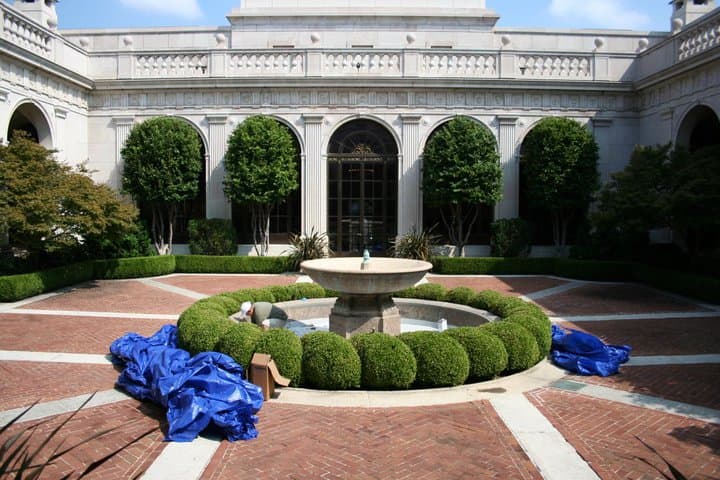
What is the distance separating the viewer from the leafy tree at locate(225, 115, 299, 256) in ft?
66.0

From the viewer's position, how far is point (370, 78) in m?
21.5

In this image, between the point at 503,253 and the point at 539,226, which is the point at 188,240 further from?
the point at 539,226

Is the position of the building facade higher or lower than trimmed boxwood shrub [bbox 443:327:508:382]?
higher

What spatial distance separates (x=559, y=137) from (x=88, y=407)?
18.6 meters

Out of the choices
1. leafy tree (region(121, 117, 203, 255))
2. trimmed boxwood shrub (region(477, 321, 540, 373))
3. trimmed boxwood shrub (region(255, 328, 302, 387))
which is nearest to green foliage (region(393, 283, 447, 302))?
trimmed boxwood shrub (region(477, 321, 540, 373))

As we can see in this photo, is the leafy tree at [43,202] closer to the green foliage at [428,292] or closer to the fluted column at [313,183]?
the fluted column at [313,183]

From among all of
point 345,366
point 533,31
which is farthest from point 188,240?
point 533,31

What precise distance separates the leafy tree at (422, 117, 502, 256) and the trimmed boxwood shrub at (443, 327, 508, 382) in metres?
12.4

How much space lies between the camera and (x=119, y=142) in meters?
22.4

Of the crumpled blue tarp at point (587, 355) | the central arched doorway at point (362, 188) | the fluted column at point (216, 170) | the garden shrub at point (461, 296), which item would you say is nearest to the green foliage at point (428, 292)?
the garden shrub at point (461, 296)

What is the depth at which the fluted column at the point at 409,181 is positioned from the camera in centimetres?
2203

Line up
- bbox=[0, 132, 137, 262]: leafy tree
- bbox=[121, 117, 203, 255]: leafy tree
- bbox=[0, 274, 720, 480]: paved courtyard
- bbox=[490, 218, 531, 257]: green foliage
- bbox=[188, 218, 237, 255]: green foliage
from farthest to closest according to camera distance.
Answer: bbox=[490, 218, 531, 257]: green foliage < bbox=[188, 218, 237, 255]: green foliage < bbox=[121, 117, 203, 255]: leafy tree < bbox=[0, 132, 137, 262]: leafy tree < bbox=[0, 274, 720, 480]: paved courtyard

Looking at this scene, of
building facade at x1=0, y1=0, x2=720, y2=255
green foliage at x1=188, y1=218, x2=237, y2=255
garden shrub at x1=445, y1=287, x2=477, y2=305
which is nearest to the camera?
garden shrub at x1=445, y1=287, x2=477, y2=305

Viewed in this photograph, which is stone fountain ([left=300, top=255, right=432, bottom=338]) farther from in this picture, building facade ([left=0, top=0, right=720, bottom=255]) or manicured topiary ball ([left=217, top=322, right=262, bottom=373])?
building facade ([left=0, top=0, right=720, bottom=255])
